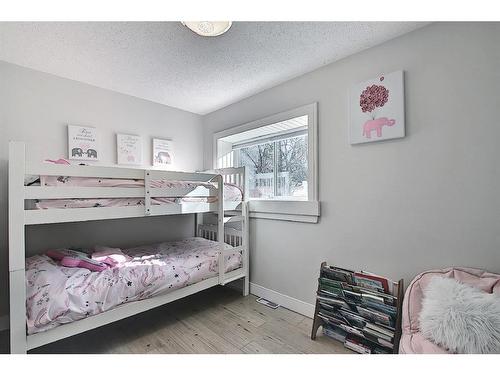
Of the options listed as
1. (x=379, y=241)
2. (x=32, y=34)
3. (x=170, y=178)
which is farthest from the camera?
(x=170, y=178)

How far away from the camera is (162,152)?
2.73m

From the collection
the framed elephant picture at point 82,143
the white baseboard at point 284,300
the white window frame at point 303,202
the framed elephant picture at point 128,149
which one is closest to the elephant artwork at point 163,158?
the framed elephant picture at point 128,149

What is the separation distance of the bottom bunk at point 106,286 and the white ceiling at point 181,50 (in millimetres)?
1519

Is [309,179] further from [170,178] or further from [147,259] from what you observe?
[147,259]

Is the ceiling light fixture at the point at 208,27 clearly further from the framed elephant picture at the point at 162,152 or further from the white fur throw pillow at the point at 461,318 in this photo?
the white fur throw pillow at the point at 461,318

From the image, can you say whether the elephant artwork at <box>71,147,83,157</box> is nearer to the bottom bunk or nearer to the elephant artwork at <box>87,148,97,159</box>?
the elephant artwork at <box>87,148,97,159</box>

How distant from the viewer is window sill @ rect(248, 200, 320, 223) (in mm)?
1979

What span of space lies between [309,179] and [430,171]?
84 cm

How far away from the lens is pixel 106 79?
2.12m

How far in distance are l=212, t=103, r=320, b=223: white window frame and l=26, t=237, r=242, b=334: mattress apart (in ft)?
2.16

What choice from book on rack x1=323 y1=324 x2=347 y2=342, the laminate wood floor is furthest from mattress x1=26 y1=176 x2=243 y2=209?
book on rack x1=323 y1=324 x2=347 y2=342

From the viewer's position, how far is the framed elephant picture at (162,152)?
2.67 m

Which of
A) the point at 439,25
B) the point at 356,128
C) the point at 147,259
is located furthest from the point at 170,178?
the point at 439,25
